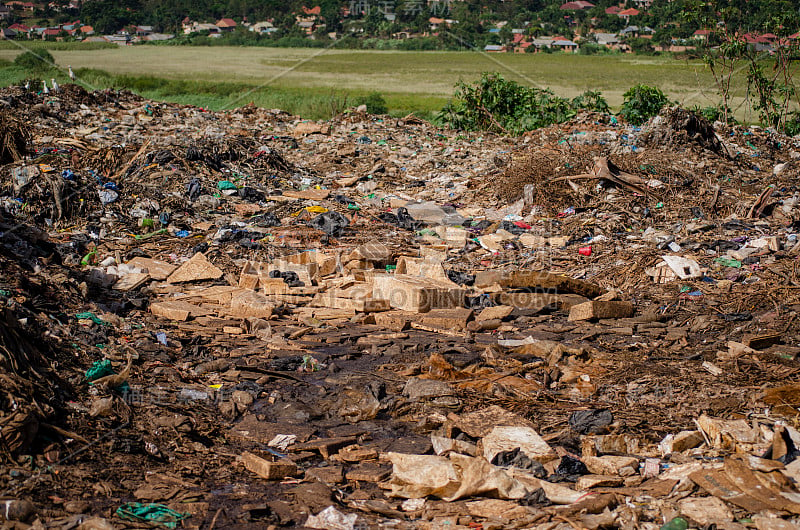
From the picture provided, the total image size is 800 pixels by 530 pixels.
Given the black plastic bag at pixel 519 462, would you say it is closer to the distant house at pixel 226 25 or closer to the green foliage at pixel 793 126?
the green foliage at pixel 793 126

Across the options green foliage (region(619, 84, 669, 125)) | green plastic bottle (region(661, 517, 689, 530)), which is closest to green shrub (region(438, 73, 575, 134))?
green foliage (region(619, 84, 669, 125))

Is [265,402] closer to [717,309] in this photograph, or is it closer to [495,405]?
[495,405]

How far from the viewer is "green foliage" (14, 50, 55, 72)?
82.1 ft

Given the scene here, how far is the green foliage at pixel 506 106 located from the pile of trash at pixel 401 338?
361 cm

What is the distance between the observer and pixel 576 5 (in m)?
46.7

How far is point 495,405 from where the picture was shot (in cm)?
393

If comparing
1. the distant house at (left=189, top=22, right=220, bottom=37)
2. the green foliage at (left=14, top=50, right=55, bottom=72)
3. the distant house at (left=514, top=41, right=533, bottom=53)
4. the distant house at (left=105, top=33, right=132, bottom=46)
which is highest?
the distant house at (left=189, top=22, right=220, bottom=37)

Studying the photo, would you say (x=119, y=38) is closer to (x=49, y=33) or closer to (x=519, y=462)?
(x=49, y=33)

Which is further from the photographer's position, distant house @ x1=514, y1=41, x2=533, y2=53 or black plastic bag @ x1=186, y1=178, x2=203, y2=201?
distant house @ x1=514, y1=41, x2=533, y2=53

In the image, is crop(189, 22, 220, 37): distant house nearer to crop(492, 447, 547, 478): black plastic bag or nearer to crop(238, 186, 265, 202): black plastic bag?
crop(238, 186, 265, 202): black plastic bag

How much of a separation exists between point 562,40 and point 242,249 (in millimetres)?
Result: 39608

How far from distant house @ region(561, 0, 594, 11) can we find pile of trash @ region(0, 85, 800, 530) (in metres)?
39.1

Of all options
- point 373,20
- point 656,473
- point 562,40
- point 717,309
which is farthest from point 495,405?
point 562,40

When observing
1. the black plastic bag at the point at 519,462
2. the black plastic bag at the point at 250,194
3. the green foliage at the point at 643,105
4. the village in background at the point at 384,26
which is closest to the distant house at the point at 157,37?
the village in background at the point at 384,26
